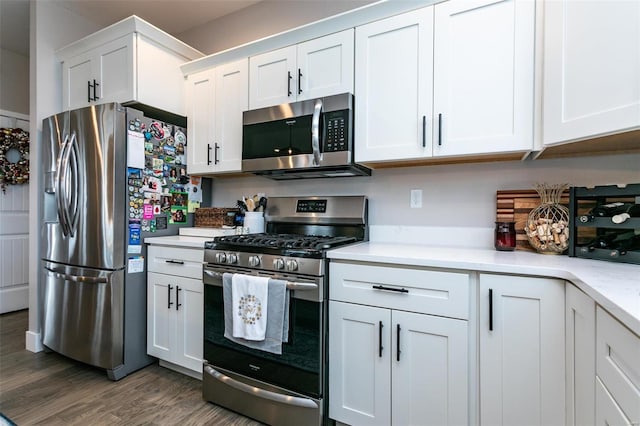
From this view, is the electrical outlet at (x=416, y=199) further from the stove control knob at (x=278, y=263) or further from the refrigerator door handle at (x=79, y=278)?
the refrigerator door handle at (x=79, y=278)

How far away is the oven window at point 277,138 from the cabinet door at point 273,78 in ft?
0.59

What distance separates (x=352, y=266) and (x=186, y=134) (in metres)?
1.91

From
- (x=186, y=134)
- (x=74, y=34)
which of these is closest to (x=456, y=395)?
(x=186, y=134)

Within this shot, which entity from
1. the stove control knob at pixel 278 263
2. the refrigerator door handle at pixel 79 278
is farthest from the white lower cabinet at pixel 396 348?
the refrigerator door handle at pixel 79 278

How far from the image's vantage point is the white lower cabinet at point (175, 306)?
79.7 inches

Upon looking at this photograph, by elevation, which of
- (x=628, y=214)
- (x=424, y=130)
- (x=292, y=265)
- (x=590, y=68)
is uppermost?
(x=590, y=68)

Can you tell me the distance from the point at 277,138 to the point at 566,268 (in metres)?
1.68

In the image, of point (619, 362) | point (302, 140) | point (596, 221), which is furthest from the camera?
point (302, 140)

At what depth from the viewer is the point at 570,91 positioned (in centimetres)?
131

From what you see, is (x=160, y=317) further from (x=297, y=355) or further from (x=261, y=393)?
(x=297, y=355)

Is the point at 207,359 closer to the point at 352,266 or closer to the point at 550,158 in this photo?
the point at 352,266

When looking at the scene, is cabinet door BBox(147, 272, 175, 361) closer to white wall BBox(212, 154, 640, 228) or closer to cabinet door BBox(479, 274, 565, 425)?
white wall BBox(212, 154, 640, 228)

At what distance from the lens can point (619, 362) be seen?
811mm

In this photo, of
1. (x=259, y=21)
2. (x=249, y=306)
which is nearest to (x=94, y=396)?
(x=249, y=306)
